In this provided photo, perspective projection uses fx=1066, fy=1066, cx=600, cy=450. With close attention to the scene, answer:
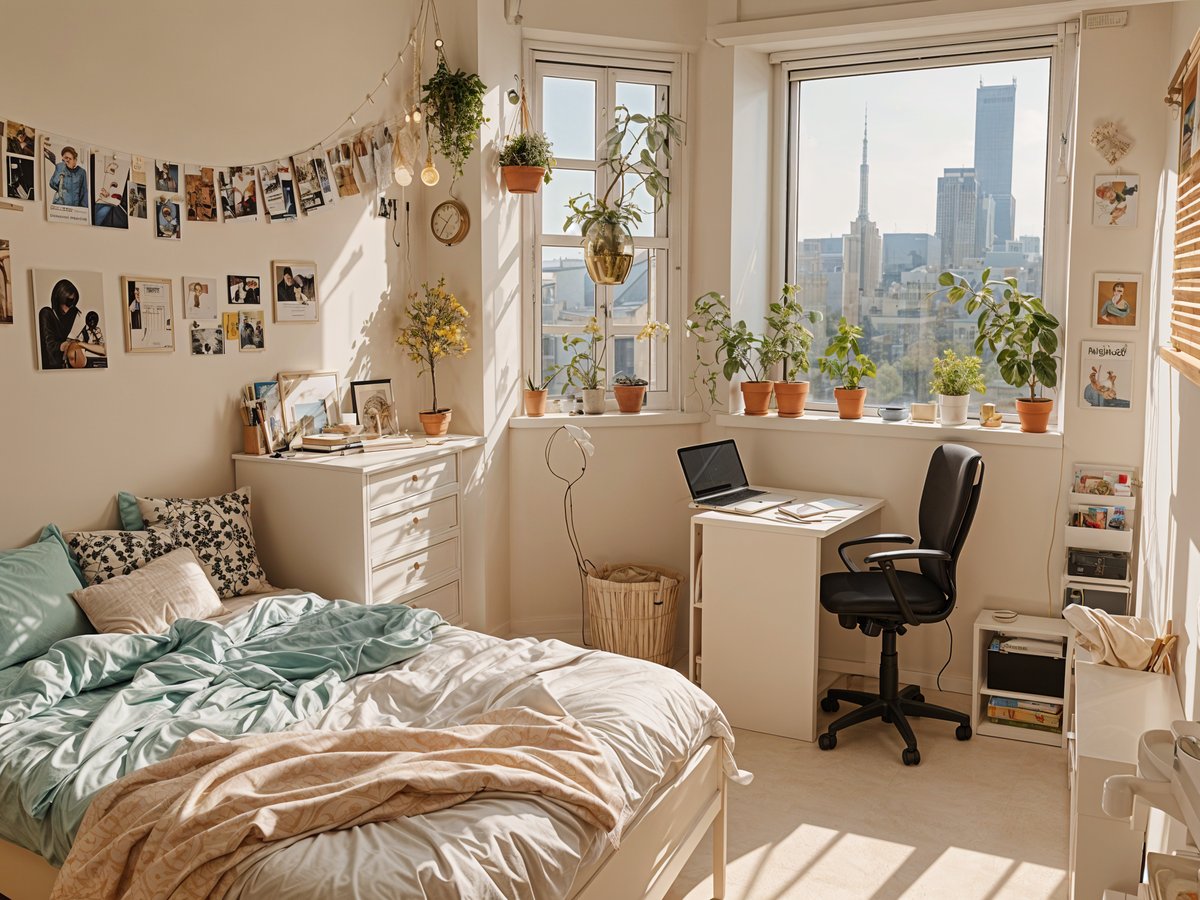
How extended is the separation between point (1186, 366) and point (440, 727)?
6.23ft

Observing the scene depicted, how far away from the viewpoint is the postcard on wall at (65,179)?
3.13 meters

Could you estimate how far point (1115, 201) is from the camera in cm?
381

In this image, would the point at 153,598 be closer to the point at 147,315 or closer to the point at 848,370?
the point at 147,315

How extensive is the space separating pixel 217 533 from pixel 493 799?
5.79ft

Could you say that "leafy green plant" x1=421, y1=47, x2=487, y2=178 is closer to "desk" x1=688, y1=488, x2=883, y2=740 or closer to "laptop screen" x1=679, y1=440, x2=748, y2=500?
"laptop screen" x1=679, y1=440, x2=748, y2=500

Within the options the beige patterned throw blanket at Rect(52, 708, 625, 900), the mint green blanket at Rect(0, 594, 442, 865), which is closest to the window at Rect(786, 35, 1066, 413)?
the mint green blanket at Rect(0, 594, 442, 865)

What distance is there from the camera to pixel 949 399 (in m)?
4.24

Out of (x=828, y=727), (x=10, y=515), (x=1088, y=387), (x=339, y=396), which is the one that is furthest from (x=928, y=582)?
(x=10, y=515)

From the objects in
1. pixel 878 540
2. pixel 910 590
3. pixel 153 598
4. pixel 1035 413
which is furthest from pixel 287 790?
pixel 1035 413

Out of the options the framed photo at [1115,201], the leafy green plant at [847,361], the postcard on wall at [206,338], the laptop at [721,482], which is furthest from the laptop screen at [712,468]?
the postcard on wall at [206,338]

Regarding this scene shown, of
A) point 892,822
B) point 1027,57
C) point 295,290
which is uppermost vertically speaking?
point 1027,57

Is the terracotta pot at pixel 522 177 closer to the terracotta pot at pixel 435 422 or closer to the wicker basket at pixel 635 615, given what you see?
the terracotta pot at pixel 435 422

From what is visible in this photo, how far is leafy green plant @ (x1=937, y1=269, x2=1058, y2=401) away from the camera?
404 cm

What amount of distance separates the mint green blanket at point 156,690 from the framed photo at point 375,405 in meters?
1.12
